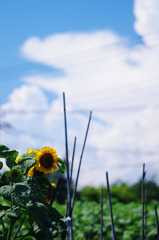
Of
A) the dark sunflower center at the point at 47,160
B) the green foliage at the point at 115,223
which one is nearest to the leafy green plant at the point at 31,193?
the dark sunflower center at the point at 47,160

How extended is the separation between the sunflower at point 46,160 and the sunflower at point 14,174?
0.12m

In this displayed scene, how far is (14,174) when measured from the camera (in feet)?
5.39

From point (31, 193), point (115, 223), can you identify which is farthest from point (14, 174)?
point (115, 223)

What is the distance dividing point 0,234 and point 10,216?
315mm

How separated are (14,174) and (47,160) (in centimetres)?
19

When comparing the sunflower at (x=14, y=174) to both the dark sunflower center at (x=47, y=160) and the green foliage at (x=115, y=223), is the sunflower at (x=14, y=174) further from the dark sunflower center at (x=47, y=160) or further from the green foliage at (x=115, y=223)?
the green foliage at (x=115, y=223)

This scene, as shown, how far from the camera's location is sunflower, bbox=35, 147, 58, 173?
173 cm

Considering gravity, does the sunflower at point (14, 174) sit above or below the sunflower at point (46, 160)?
below

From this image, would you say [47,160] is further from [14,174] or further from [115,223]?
[115,223]

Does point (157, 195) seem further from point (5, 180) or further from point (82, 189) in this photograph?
point (5, 180)

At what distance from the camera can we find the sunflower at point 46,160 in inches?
68.3

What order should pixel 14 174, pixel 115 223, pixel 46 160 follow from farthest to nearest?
1. pixel 115 223
2. pixel 46 160
3. pixel 14 174

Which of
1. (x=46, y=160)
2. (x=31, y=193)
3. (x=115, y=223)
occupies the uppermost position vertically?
(x=46, y=160)

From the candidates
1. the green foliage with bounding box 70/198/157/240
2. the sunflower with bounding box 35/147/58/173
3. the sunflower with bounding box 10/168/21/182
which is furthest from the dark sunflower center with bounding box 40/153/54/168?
the green foliage with bounding box 70/198/157/240
